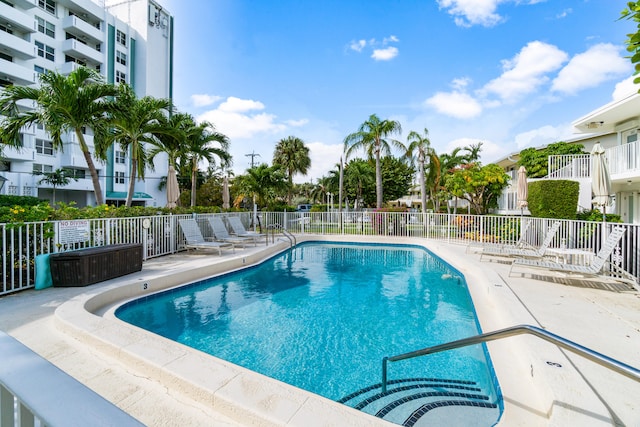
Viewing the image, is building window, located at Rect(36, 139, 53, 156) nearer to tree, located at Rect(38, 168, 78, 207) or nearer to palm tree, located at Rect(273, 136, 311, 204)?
tree, located at Rect(38, 168, 78, 207)

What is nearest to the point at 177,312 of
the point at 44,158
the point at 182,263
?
the point at 182,263

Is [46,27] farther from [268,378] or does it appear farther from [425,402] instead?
[425,402]

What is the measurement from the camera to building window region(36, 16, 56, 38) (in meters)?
31.0

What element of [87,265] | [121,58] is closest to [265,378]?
[87,265]

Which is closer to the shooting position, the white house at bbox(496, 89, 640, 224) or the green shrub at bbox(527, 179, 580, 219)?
the white house at bbox(496, 89, 640, 224)

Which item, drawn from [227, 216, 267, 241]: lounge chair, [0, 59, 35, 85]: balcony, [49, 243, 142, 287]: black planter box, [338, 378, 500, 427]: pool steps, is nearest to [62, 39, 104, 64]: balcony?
[0, 59, 35, 85]: balcony

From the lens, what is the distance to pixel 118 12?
40.3 meters

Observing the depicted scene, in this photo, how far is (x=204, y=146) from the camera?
18312mm

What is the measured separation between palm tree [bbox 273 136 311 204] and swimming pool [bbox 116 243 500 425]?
24.3m

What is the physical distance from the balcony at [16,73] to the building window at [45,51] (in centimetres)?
379

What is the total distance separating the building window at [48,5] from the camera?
103 feet

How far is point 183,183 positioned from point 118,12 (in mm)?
24332

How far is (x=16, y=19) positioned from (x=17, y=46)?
246 cm

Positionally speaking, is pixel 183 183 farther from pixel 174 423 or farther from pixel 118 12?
pixel 174 423
